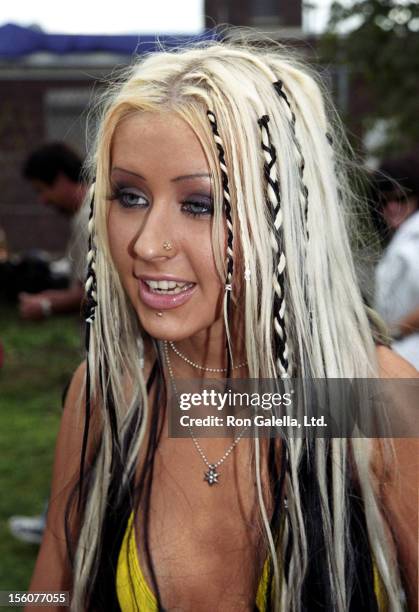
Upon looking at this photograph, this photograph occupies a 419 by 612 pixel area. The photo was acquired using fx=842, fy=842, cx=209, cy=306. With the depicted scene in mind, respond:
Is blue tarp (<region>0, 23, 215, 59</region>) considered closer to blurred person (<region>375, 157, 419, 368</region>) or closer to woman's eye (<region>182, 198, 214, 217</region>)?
blurred person (<region>375, 157, 419, 368</region>)

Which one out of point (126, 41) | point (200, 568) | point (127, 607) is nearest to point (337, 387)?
point (200, 568)

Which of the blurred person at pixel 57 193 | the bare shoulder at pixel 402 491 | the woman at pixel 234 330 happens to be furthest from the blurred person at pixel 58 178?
the bare shoulder at pixel 402 491

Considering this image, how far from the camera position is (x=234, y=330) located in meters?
1.56

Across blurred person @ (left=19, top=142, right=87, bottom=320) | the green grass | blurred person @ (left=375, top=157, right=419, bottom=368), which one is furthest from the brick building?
blurred person @ (left=375, top=157, right=419, bottom=368)

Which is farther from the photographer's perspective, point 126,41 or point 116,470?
point 126,41

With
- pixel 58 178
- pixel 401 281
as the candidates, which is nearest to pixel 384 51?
pixel 58 178

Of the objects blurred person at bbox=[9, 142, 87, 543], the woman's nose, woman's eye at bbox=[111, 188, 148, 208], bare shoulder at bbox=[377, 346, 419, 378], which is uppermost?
blurred person at bbox=[9, 142, 87, 543]

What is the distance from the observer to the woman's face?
1.39 metres

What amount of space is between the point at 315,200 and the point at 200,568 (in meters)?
0.70

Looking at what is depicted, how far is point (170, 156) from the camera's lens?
54.6 inches

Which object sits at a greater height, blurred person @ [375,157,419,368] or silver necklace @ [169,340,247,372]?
blurred person @ [375,157,419,368]

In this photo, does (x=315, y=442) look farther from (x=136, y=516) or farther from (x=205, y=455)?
(x=136, y=516)

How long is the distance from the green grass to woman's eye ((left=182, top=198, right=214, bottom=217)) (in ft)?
2.24

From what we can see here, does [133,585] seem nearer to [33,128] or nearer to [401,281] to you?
[401,281]
